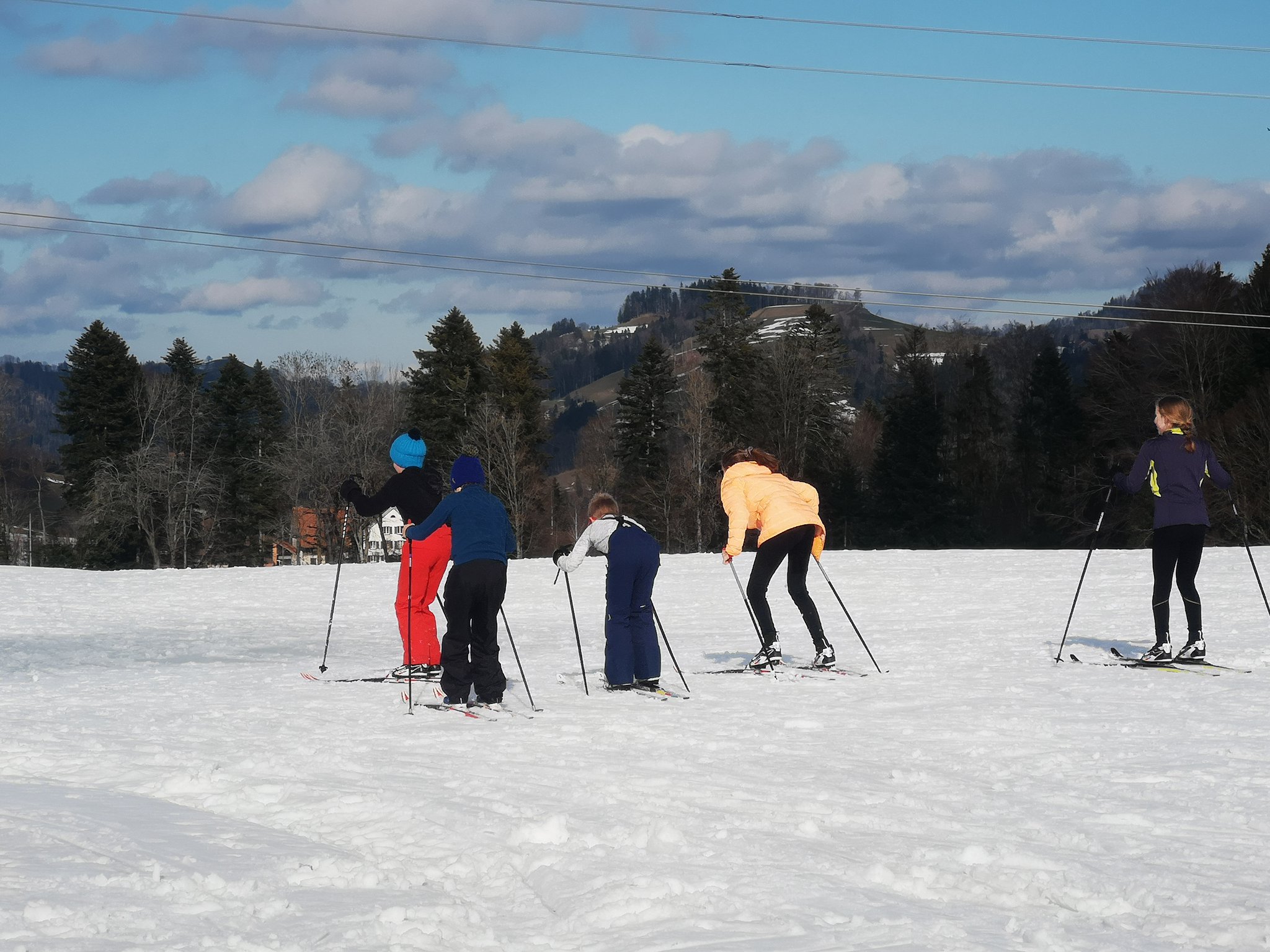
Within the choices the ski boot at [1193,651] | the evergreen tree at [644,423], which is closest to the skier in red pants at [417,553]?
the ski boot at [1193,651]

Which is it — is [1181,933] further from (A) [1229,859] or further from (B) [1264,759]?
(B) [1264,759]

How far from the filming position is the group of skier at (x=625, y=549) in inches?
351

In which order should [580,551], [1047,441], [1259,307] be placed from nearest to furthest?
1. [580,551]
2. [1259,307]
3. [1047,441]

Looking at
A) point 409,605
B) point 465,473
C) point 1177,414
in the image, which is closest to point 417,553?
point 409,605

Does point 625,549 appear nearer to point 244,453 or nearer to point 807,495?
point 807,495

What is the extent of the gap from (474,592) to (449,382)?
189 ft

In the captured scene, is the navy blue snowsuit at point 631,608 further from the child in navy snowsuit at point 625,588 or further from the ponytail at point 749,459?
the ponytail at point 749,459

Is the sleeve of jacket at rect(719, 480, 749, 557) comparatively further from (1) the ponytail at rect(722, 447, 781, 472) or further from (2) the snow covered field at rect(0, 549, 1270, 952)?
(2) the snow covered field at rect(0, 549, 1270, 952)

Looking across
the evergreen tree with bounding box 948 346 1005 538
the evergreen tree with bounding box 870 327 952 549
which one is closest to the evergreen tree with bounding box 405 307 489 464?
the evergreen tree with bounding box 870 327 952 549

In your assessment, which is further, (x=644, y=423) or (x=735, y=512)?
(x=644, y=423)

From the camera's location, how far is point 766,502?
1080cm

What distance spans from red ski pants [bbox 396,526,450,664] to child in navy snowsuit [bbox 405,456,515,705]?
1234 millimetres

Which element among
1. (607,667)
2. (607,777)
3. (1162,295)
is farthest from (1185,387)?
(607,777)

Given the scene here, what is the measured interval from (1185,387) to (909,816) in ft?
161
